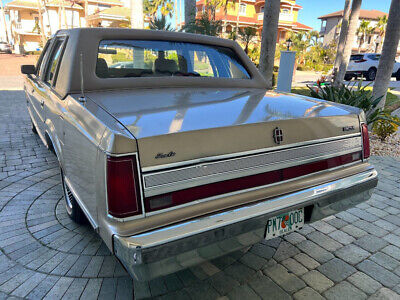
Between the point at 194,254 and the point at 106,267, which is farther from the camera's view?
the point at 106,267

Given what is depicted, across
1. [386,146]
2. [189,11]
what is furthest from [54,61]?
[189,11]

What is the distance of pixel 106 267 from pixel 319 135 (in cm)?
189

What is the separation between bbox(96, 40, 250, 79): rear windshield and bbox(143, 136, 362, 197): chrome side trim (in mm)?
1515

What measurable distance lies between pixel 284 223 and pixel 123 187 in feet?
3.69

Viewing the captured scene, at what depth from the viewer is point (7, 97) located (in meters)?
10.1

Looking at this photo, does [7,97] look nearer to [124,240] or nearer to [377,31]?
[124,240]

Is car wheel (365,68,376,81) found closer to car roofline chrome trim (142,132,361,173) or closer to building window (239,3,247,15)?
car roofline chrome trim (142,132,361,173)

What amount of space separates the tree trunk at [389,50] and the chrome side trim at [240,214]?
4.91 metres

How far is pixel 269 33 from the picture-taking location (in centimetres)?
735

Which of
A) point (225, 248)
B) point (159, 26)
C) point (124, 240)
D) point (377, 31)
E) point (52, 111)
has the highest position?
point (377, 31)

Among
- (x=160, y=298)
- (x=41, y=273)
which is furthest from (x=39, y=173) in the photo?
(x=160, y=298)

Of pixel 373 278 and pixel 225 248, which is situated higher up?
pixel 225 248

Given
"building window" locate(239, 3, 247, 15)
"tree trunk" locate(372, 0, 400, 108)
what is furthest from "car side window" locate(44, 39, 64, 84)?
"building window" locate(239, 3, 247, 15)

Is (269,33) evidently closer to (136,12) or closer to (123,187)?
(136,12)
